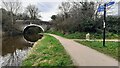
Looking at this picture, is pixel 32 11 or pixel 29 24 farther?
pixel 32 11

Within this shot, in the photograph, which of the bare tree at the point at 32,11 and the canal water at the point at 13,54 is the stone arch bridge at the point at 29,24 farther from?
the canal water at the point at 13,54

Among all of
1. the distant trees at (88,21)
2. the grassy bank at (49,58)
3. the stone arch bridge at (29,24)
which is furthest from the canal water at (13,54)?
the stone arch bridge at (29,24)

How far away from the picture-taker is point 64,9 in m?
65.4

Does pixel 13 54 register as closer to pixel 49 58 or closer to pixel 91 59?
pixel 49 58

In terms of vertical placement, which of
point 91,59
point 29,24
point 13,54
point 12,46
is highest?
point 91,59

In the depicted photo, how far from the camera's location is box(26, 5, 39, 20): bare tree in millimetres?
87062

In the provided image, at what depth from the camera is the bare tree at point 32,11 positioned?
87.1 meters

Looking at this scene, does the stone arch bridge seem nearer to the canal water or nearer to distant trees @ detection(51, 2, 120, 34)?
distant trees @ detection(51, 2, 120, 34)

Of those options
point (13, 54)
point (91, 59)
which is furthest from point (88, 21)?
point (91, 59)

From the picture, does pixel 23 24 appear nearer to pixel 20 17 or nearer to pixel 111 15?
pixel 20 17

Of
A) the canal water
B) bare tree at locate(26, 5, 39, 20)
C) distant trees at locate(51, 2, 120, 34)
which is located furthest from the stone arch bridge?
the canal water

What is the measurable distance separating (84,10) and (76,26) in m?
3.81

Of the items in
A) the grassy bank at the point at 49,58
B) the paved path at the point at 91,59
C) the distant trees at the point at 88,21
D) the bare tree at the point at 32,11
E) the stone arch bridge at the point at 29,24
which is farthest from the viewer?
the bare tree at the point at 32,11

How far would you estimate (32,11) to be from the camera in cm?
8738
